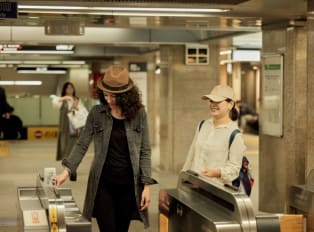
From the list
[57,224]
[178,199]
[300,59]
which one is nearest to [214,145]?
[178,199]

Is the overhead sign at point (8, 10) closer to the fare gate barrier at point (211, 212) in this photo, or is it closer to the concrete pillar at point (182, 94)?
the fare gate barrier at point (211, 212)

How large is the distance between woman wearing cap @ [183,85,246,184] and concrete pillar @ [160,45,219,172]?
8.00 m

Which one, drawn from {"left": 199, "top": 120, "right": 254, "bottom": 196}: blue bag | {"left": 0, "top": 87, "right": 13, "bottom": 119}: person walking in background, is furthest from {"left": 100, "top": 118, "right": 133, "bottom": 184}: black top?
{"left": 0, "top": 87, "right": 13, "bottom": 119}: person walking in background

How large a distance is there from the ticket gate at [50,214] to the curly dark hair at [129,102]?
0.73 m

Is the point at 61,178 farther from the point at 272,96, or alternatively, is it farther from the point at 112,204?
the point at 272,96

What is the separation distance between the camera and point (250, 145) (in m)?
20.6

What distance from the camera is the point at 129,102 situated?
195 inches

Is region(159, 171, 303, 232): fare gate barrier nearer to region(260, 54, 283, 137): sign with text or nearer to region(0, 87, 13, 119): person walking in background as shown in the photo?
region(260, 54, 283, 137): sign with text

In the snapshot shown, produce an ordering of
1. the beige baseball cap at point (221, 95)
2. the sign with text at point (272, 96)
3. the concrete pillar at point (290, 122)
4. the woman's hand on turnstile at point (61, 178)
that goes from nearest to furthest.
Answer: the woman's hand on turnstile at point (61, 178)
the beige baseball cap at point (221, 95)
the concrete pillar at point (290, 122)
the sign with text at point (272, 96)

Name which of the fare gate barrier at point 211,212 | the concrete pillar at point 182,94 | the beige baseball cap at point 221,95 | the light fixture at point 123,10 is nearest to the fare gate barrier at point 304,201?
the fare gate barrier at point 211,212

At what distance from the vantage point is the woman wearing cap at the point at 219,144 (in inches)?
212

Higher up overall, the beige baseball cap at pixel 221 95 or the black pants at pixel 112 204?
the beige baseball cap at pixel 221 95

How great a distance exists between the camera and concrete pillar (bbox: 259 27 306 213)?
324 inches

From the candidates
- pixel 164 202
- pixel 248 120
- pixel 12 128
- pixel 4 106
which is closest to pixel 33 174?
pixel 4 106
